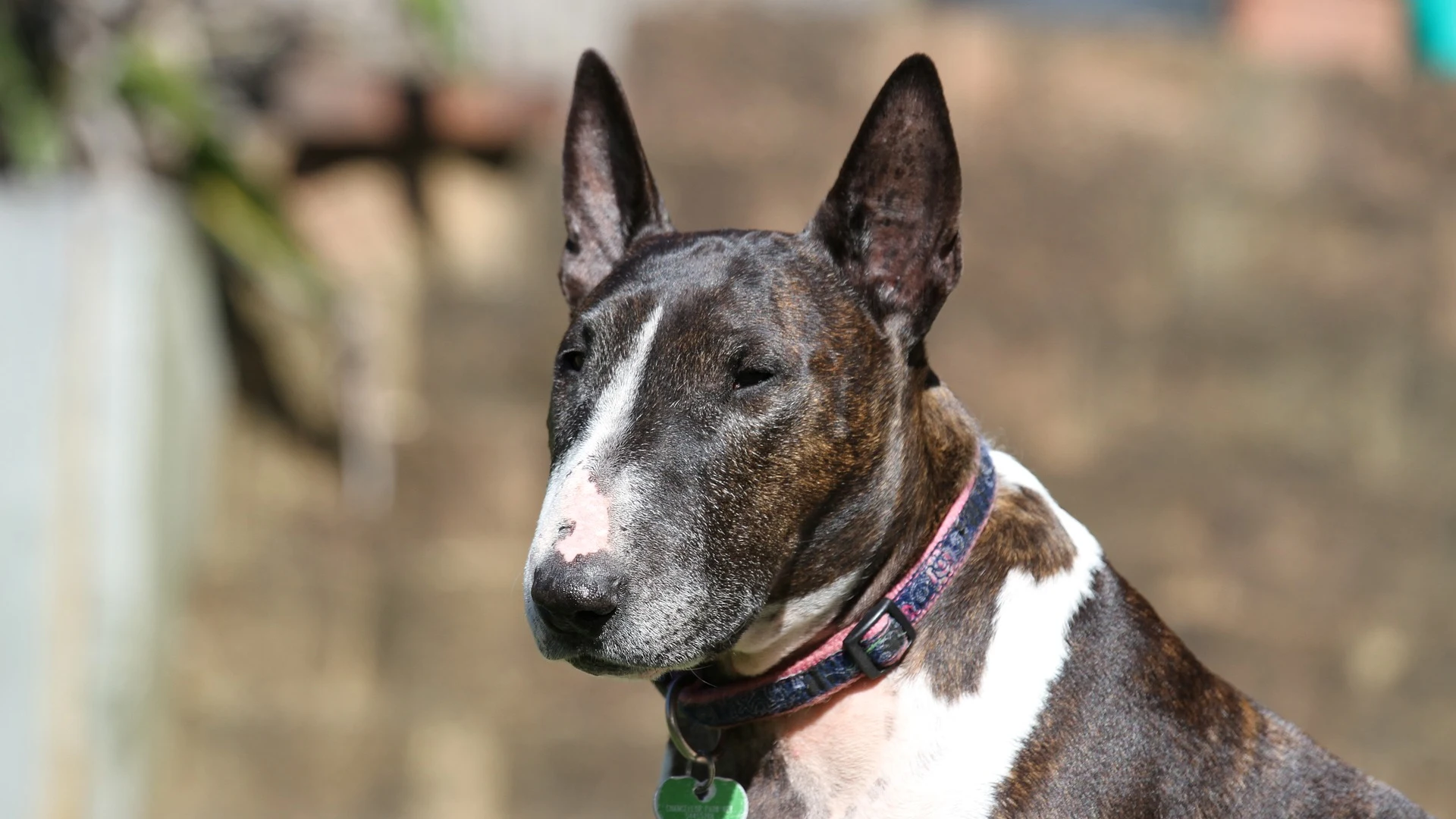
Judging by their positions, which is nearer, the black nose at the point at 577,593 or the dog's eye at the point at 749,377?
the black nose at the point at 577,593

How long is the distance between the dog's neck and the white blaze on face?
0.42m

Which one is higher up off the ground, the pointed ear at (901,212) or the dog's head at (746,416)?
the pointed ear at (901,212)

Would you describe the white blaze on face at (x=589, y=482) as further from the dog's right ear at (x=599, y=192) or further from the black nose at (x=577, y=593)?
the dog's right ear at (x=599, y=192)

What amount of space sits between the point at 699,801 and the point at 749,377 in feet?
2.47

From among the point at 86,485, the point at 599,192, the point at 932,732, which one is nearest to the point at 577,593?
the point at 932,732

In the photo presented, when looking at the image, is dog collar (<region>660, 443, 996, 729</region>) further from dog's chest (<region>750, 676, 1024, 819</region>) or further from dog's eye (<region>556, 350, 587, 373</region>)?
dog's eye (<region>556, 350, 587, 373</region>)

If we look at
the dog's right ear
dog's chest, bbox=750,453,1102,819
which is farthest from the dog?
the dog's right ear

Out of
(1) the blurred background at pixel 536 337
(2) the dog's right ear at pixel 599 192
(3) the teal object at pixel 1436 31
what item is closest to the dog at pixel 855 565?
(2) the dog's right ear at pixel 599 192

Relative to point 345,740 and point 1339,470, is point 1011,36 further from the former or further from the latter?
point 345,740

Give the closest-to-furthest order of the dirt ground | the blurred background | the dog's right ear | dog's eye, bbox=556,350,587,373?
dog's eye, bbox=556,350,587,373
the dog's right ear
the blurred background
the dirt ground

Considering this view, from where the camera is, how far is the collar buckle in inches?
115

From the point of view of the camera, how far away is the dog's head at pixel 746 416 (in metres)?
2.72

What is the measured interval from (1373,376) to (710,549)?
204 inches

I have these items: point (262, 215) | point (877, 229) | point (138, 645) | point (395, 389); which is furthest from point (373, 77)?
point (877, 229)
